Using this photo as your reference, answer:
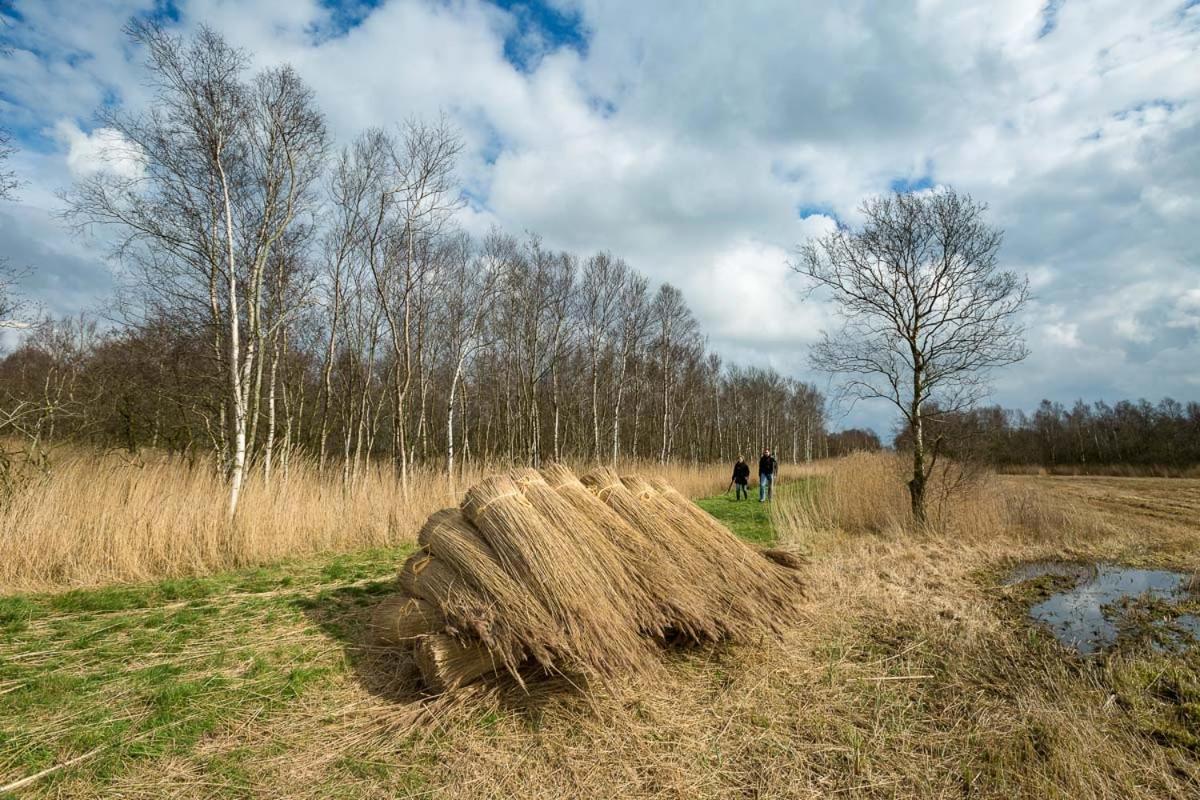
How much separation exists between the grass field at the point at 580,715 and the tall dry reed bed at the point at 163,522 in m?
0.78

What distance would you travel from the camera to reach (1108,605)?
19.1 feet

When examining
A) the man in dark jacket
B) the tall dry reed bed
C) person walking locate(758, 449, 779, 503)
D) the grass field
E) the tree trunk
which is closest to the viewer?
the grass field

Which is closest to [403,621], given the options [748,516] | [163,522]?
[163,522]

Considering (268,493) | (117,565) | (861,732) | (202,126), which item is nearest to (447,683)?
(861,732)

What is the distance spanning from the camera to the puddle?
4773 mm

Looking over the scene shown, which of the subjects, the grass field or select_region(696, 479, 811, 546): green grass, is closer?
the grass field

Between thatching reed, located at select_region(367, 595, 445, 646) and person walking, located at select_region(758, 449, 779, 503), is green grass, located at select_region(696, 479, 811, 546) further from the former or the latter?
thatching reed, located at select_region(367, 595, 445, 646)

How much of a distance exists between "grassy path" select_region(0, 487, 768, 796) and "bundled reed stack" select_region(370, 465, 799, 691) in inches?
25.3

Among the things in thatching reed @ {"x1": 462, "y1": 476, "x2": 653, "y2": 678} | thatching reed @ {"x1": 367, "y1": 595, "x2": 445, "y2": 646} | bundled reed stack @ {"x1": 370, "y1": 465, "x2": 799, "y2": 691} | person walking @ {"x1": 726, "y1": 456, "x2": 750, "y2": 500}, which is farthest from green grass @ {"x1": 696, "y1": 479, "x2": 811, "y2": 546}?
thatching reed @ {"x1": 367, "y1": 595, "x2": 445, "y2": 646}

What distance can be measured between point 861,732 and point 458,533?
269cm

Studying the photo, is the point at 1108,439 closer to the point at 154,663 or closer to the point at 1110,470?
the point at 1110,470

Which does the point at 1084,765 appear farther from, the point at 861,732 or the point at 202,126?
the point at 202,126

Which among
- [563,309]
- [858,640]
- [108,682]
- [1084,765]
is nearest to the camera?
[1084,765]

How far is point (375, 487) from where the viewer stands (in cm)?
972
